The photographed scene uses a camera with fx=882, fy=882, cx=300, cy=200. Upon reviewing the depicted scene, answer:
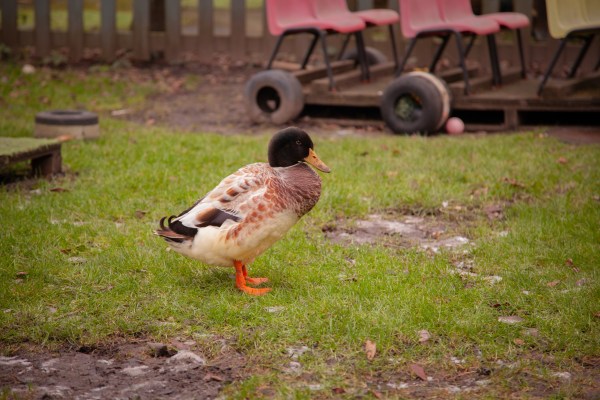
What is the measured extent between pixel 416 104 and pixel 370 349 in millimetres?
5545

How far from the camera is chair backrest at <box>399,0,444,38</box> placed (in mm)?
9891

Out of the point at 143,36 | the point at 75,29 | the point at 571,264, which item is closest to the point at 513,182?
the point at 571,264

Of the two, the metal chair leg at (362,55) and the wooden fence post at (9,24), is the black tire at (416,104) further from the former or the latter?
the wooden fence post at (9,24)

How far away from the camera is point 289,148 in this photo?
5.01m

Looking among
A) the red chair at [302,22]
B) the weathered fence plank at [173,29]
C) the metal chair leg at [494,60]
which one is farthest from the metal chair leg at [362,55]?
the weathered fence plank at [173,29]

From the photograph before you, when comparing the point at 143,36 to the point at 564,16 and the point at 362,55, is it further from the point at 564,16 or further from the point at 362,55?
the point at 564,16

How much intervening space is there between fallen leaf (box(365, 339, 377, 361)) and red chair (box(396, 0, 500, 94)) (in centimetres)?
579

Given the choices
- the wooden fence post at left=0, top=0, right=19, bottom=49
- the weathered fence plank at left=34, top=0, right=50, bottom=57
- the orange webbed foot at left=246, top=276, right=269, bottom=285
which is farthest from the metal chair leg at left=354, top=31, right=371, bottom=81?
the orange webbed foot at left=246, top=276, right=269, bottom=285

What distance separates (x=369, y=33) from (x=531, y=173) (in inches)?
233

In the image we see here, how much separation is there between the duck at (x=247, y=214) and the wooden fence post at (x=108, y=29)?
8613 millimetres

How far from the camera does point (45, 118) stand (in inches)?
341

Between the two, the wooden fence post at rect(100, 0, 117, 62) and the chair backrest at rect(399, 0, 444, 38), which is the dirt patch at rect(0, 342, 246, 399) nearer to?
the chair backrest at rect(399, 0, 444, 38)

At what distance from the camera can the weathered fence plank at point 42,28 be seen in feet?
42.2

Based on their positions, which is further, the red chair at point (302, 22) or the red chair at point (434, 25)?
the red chair at point (302, 22)
